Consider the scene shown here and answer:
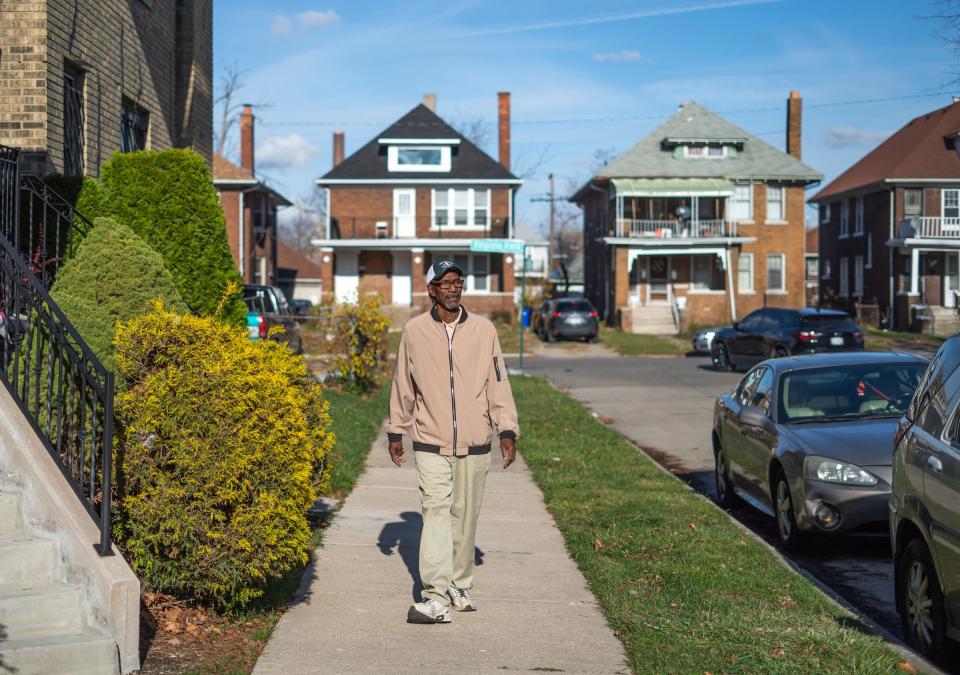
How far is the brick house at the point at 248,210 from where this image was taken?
49.3m

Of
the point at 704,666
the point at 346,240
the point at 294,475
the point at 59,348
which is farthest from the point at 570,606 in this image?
the point at 346,240

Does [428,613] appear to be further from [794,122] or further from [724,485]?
[794,122]

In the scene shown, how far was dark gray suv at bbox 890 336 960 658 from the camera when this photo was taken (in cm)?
568

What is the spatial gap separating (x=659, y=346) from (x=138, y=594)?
117 feet

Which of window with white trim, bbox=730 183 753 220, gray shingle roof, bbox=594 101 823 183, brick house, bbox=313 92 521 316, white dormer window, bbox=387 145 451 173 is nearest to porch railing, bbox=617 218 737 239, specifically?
window with white trim, bbox=730 183 753 220

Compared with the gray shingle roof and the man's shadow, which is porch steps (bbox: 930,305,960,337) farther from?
the man's shadow

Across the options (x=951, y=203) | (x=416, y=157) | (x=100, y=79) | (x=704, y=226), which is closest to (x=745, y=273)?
(x=704, y=226)

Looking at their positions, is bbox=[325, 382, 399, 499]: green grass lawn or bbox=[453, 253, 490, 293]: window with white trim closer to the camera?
bbox=[325, 382, 399, 499]: green grass lawn

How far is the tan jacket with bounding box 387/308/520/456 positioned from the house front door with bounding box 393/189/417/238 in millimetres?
44942

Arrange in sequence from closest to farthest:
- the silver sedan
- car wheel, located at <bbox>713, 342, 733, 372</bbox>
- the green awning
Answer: the silver sedan
car wheel, located at <bbox>713, 342, 733, 372</bbox>
the green awning

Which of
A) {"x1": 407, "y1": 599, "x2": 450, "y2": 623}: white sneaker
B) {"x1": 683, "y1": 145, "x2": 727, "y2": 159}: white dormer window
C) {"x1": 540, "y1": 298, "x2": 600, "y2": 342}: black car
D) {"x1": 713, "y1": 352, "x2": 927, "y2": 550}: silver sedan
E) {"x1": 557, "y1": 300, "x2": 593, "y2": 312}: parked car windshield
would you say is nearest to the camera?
{"x1": 407, "y1": 599, "x2": 450, "y2": 623}: white sneaker

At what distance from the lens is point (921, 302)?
47875 millimetres

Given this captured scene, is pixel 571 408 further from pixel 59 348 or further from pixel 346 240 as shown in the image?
pixel 346 240

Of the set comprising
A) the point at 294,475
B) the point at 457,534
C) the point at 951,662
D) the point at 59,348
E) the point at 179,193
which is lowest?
the point at 951,662
